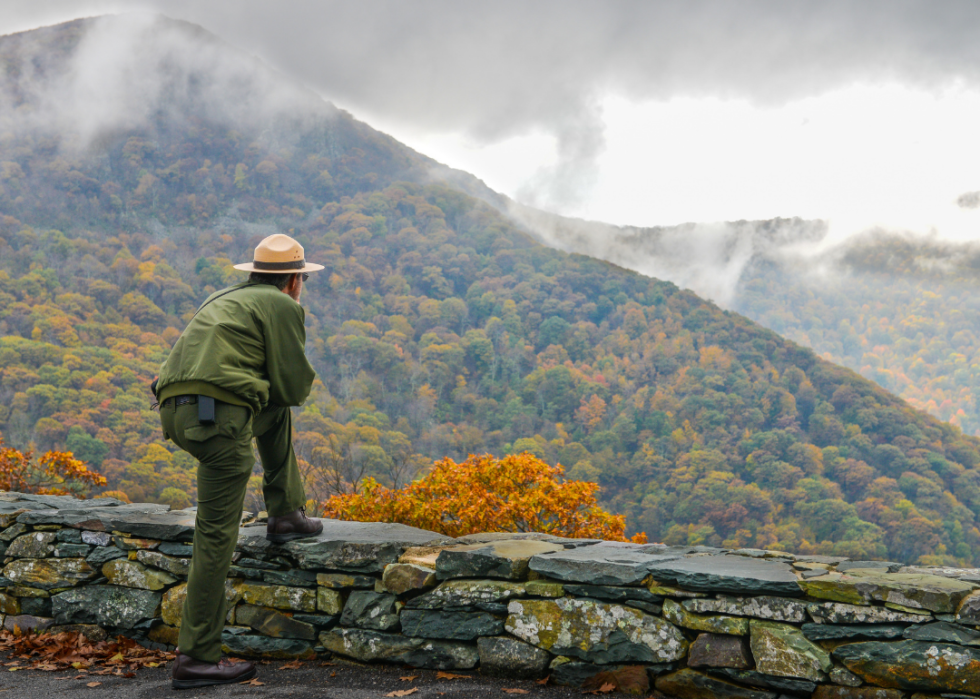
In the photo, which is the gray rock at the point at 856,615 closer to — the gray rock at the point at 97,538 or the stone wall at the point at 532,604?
the stone wall at the point at 532,604

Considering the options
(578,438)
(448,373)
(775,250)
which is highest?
(775,250)

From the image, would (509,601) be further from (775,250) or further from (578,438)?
(775,250)

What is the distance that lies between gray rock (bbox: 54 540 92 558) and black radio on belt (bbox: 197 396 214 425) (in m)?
1.75

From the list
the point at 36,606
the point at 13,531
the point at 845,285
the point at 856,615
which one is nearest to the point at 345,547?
the point at 36,606

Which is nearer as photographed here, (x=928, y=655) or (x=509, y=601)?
(x=928, y=655)

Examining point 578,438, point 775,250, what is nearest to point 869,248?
point 775,250

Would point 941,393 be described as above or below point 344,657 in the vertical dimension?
above

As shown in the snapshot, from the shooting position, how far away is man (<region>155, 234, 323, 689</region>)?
120 inches

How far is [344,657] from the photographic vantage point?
355 centimetres

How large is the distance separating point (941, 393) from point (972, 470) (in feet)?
139

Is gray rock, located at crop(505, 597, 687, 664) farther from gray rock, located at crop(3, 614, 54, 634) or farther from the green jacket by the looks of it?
gray rock, located at crop(3, 614, 54, 634)

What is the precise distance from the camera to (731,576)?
9.61 feet

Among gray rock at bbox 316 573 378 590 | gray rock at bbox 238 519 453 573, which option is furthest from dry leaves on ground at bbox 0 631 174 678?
gray rock at bbox 316 573 378 590

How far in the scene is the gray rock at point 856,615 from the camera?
2.71 m
